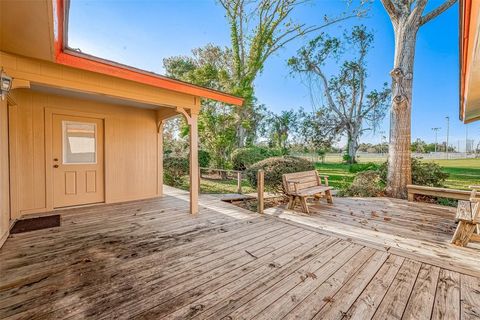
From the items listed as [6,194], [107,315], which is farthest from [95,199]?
[107,315]

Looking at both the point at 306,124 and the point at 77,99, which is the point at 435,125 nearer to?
the point at 306,124

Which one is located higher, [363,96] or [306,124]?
[363,96]

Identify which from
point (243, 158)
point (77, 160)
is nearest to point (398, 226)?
point (77, 160)

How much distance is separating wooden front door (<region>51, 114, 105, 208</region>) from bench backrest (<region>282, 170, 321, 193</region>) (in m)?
4.54

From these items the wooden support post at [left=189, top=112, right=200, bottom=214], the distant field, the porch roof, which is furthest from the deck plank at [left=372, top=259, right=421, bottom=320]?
the distant field

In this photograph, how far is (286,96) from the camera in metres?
21.0

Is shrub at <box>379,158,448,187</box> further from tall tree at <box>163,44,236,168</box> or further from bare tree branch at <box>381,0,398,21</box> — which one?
tall tree at <box>163,44,236,168</box>

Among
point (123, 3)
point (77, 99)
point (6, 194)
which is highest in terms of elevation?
point (123, 3)

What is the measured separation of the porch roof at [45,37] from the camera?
175cm

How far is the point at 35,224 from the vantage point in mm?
3748

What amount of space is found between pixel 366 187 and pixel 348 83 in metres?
14.8

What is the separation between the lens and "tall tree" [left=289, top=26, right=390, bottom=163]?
17.1 metres

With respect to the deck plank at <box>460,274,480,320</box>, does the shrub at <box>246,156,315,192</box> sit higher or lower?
higher

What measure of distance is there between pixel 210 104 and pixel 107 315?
10.7 metres
